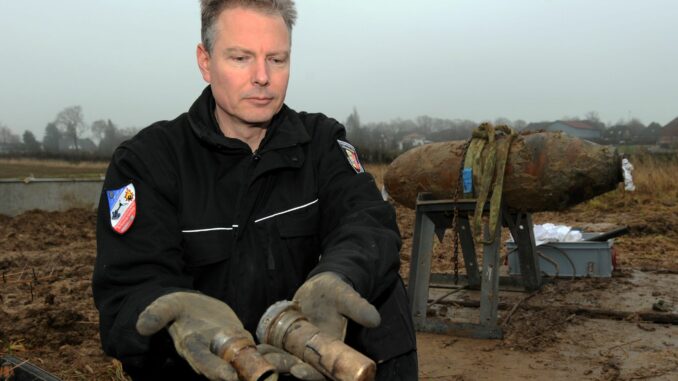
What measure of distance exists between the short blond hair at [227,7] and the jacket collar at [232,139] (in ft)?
0.68

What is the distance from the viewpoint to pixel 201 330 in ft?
4.45

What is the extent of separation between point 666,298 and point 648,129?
A: 89.1ft

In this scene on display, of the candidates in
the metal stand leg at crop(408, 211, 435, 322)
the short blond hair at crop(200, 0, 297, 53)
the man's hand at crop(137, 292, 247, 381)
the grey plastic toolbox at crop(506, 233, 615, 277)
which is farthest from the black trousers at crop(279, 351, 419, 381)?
the grey plastic toolbox at crop(506, 233, 615, 277)

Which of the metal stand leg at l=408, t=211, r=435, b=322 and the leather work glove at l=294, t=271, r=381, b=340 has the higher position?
the leather work glove at l=294, t=271, r=381, b=340

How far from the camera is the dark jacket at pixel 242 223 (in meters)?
1.73

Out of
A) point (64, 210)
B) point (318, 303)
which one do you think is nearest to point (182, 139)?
point (318, 303)

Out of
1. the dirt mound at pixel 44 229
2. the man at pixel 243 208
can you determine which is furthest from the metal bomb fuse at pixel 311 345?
the dirt mound at pixel 44 229

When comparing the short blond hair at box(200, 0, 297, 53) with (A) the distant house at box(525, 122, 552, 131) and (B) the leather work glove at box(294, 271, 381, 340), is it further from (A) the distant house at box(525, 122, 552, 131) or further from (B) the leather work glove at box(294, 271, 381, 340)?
(A) the distant house at box(525, 122, 552, 131)

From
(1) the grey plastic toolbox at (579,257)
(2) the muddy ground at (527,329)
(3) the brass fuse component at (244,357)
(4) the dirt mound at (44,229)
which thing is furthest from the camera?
(4) the dirt mound at (44,229)

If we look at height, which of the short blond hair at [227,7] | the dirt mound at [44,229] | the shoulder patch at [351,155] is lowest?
the dirt mound at [44,229]

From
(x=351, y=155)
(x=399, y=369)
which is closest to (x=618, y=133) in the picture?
(x=351, y=155)

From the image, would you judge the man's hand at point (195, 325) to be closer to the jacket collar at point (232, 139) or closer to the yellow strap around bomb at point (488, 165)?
the jacket collar at point (232, 139)

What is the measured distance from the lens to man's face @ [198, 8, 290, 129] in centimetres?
183

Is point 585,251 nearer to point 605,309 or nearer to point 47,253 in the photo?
point 605,309
